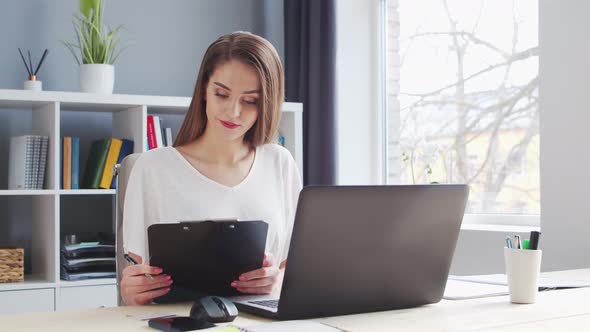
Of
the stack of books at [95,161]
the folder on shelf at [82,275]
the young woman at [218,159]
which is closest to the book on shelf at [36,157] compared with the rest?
the stack of books at [95,161]

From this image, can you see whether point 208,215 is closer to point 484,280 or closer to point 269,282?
point 269,282

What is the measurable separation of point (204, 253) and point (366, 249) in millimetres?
332

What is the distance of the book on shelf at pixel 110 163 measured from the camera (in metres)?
3.21

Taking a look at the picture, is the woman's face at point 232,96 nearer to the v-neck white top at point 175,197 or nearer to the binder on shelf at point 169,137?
the v-neck white top at point 175,197

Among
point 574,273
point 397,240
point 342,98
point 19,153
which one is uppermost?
point 342,98

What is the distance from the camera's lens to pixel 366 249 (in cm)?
131

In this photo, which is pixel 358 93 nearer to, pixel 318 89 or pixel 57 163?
pixel 318 89

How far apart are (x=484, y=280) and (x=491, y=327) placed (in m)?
0.61

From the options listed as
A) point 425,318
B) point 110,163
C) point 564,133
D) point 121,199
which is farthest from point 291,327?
point 110,163

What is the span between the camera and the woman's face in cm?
185

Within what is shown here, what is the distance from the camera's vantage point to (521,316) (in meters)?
1.31

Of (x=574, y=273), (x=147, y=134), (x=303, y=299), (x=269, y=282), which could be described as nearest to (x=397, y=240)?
(x=303, y=299)

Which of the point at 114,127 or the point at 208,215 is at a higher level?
the point at 114,127

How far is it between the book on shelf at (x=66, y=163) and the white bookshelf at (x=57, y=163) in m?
0.06
